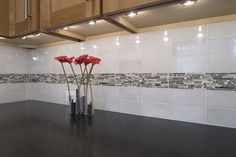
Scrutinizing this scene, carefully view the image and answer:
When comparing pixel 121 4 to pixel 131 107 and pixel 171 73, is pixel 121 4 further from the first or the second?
pixel 131 107

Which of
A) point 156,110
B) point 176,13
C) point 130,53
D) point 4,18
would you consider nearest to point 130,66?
point 130,53

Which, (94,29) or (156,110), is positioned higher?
(94,29)

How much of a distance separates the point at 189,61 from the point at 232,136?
1.38ft

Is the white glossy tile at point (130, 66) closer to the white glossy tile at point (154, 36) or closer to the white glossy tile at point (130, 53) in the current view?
the white glossy tile at point (130, 53)

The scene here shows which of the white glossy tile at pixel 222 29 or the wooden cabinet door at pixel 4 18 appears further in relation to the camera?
the wooden cabinet door at pixel 4 18

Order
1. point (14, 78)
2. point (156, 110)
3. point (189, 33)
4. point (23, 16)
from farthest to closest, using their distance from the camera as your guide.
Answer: point (14, 78) → point (23, 16) → point (156, 110) → point (189, 33)

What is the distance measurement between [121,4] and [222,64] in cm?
60

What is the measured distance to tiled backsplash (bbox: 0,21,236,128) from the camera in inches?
33.6

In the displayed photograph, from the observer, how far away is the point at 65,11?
908 mm

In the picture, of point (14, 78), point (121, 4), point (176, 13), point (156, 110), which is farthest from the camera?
point (14, 78)

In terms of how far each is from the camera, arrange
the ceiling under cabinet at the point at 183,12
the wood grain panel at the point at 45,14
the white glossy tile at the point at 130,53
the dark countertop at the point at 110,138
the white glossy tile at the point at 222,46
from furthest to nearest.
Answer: the white glossy tile at the point at 130,53 → the wood grain panel at the point at 45,14 → the white glossy tile at the point at 222,46 → the ceiling under cabinet at the point at 183,12 → the dark countertop at the point at 110,138

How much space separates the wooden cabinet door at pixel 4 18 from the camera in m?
1.21

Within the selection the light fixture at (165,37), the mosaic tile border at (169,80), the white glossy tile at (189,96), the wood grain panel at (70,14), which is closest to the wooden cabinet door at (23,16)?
the wood grain panel at (70,14)

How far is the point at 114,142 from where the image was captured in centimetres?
68
